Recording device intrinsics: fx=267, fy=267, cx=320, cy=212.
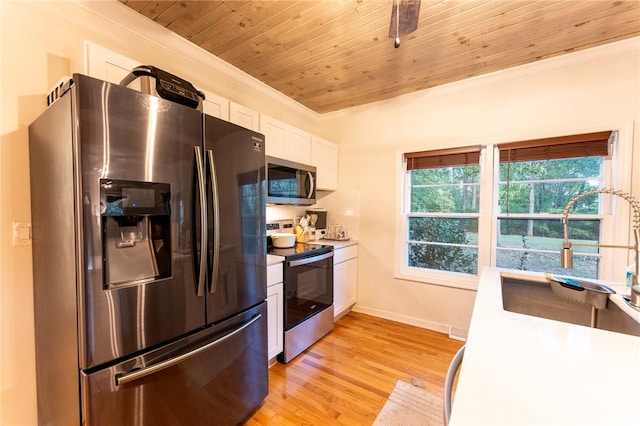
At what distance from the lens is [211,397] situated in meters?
1.41

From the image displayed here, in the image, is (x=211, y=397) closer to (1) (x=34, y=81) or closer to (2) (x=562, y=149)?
(1) (x=34, y=81)

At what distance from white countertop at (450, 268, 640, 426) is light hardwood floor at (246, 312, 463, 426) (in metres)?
1.25

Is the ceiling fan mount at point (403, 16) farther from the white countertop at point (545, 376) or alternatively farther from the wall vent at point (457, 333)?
the wall vent at point (457, 333)

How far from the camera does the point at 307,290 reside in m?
2.49

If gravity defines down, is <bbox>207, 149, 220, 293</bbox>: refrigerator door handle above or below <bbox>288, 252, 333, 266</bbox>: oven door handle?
above

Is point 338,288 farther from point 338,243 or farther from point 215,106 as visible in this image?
point 215,106

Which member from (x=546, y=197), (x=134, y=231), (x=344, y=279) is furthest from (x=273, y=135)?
(x=546, y=197)

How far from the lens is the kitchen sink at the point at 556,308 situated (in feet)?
A: 3.99

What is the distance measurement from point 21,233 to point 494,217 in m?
3.53

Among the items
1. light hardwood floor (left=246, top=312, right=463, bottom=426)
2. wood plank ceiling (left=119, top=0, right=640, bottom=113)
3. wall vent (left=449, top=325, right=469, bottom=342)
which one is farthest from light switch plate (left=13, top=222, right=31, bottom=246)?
wall vent (left=449, top=325, right=469, bottom=342)

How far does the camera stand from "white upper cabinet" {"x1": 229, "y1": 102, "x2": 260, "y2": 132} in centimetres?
219

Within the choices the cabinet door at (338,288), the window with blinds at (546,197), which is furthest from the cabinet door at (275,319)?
the window with blinds at (546,197)

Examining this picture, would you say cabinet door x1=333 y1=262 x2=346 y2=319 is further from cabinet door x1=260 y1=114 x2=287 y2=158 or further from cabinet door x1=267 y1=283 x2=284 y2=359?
cabinet door x1=260 y1=114 x2=287 y2=158

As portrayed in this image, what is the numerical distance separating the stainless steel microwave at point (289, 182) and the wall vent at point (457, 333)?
1992mm
